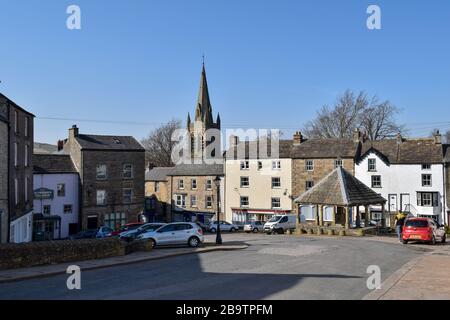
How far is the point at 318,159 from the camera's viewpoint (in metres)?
56.0

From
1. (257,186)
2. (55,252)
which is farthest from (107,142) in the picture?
(55,252)

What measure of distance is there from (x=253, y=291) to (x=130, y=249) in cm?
1078

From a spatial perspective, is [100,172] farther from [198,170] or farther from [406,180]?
[406,180]

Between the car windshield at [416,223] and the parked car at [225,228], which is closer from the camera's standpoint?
the car windshield at [416,223]

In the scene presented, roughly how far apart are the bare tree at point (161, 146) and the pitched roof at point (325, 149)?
4094 cm

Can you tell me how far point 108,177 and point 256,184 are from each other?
1661cm

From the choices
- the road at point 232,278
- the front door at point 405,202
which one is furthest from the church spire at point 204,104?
the road at point 232,278

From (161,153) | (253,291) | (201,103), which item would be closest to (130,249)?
(253,291)

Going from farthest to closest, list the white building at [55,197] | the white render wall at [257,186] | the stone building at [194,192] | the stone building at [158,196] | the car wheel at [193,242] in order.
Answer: the stone building at [158,196] → the stone building at [194,192] → the white render wall at [257,186] → the white building at [55,197] → the car wheel at [193,242]

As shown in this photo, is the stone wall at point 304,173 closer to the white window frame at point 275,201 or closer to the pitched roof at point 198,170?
the white window frame at point 275,201

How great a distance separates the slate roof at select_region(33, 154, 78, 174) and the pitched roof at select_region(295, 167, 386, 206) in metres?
25.6

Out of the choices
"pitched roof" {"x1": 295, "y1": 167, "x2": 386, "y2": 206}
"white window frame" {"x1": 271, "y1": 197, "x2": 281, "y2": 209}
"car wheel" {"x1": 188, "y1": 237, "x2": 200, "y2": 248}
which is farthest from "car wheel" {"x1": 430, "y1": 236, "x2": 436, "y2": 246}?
"white window frame" {"x1": 271, "y1": 197, "x2": 281, "y2": 209}

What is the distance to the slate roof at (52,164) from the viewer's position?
163 ft
